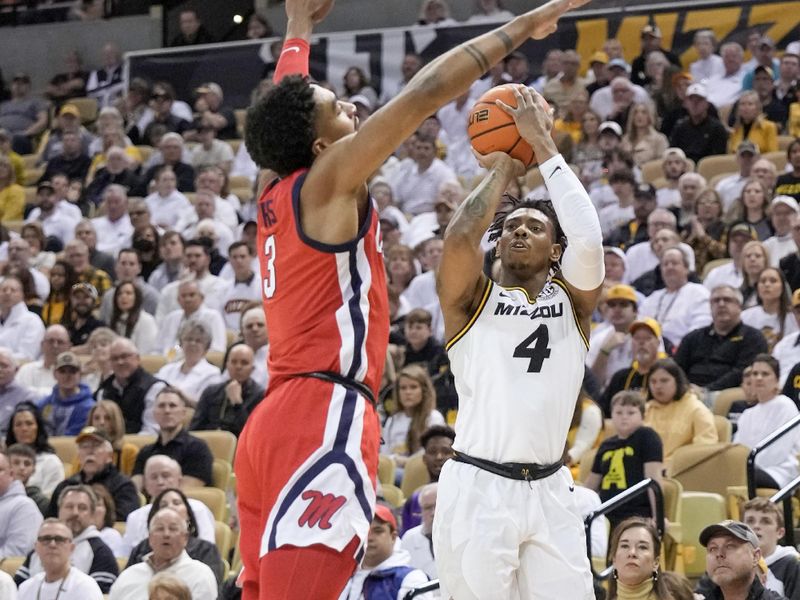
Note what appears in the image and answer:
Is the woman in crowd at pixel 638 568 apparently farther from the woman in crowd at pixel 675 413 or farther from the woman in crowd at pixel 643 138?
the woman in crowd at pixel 643 138

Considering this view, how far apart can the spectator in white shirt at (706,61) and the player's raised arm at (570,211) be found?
11.8 m

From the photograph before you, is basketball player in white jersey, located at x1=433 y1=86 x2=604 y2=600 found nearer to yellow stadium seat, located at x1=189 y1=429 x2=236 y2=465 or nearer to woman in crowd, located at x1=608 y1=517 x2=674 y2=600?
woman in crowd, located at x1=608 y1=517 x2=674 y2=600

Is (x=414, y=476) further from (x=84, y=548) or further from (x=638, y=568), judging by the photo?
(x=638, y=568)

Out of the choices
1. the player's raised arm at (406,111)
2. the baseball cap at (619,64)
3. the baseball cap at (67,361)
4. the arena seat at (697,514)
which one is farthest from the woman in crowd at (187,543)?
the baseball cap at (619,64)

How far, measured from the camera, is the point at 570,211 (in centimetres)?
511

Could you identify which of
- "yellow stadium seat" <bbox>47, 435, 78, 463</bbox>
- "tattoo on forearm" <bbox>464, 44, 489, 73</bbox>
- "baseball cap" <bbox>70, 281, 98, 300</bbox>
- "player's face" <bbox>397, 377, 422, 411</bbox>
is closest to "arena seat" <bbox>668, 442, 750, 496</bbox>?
"player's face" <bbox>397, 377, 422, 411</bbox>

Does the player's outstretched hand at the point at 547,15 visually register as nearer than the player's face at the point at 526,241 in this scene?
Yes

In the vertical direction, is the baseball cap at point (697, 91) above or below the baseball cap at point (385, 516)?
above

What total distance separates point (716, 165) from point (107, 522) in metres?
7.43

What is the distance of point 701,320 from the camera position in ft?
38.6

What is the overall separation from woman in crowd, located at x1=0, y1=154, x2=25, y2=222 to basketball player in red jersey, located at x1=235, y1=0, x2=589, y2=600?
14081 millimetres

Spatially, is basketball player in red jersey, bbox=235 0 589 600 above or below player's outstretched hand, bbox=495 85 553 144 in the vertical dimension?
below

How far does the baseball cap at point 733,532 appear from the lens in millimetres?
7285

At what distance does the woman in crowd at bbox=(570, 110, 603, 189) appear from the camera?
14.9m
